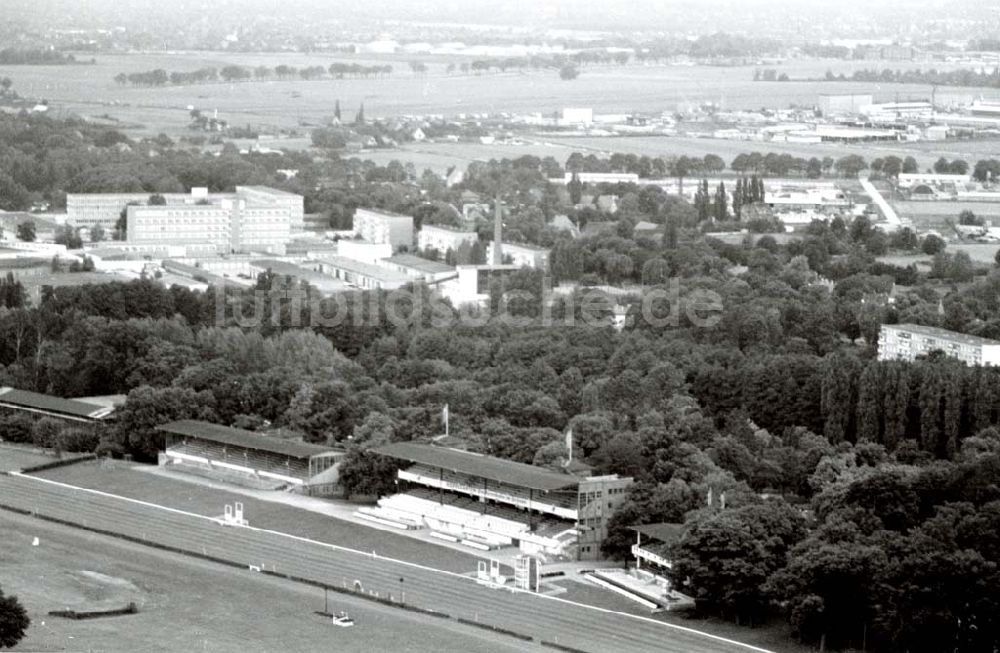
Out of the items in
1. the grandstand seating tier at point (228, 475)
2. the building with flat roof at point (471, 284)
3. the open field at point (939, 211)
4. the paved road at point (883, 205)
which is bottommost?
the paved road at point (883, 205)

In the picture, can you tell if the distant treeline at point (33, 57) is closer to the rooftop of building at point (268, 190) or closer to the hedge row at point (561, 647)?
the rooftop of building at point (268, 190)

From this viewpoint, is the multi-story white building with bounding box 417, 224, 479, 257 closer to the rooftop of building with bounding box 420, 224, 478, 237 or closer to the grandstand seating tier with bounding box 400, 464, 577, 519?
the rooftop of building with bounding box 420, 224, 478, 237

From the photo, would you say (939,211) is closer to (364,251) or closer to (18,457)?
(364,251)

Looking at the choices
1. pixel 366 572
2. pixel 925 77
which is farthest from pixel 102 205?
pixel 925 77

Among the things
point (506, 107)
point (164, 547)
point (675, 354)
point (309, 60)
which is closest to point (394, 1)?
point (309, 60)

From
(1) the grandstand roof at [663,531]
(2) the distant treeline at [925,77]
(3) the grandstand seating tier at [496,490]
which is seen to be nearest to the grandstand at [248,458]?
(3) the grandstand seating tier at [496,490]

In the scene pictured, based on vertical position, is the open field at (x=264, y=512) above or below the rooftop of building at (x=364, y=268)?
above
